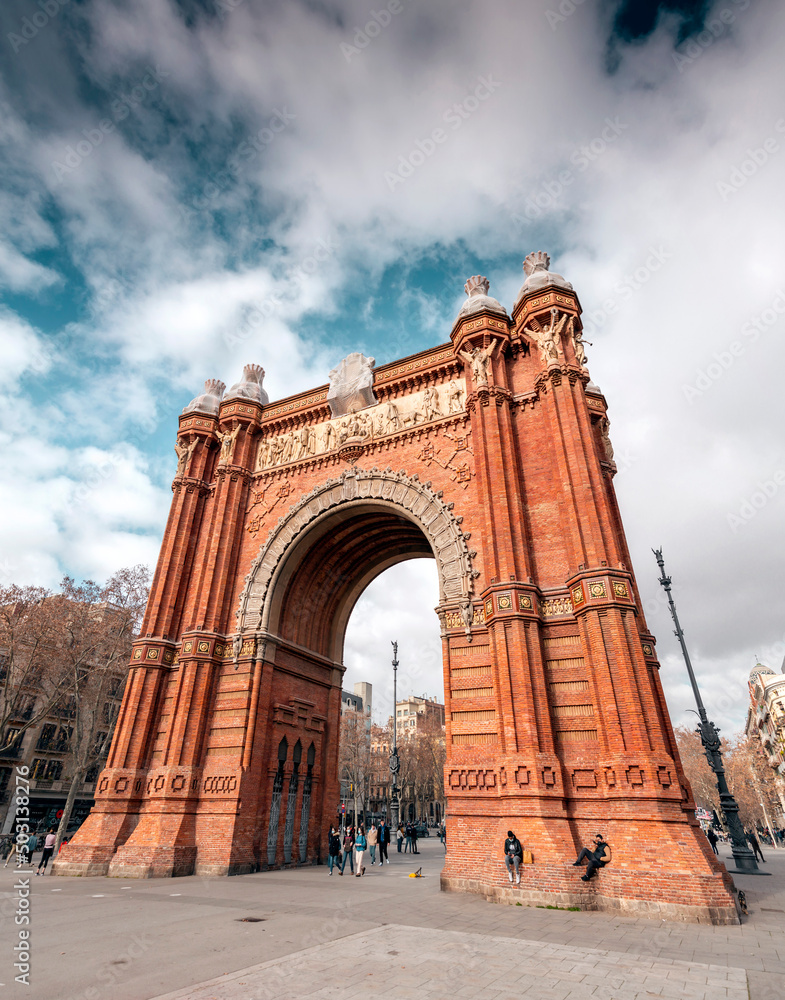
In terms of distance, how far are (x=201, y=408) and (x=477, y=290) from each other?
12599mm

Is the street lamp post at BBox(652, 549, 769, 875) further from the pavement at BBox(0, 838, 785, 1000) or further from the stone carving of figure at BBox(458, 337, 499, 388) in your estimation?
the stone carving of figure at BBox(458, 337, 499, 388)

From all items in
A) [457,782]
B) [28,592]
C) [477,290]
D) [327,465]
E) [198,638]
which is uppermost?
[477,290]

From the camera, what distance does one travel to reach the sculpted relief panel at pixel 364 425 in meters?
20.2

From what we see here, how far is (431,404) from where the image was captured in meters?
20.4

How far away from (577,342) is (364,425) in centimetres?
814

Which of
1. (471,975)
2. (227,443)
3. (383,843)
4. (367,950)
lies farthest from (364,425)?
(471,975)

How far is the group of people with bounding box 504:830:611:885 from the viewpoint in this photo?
11.4 m

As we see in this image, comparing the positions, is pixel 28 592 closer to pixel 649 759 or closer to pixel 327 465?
pixel 327 465

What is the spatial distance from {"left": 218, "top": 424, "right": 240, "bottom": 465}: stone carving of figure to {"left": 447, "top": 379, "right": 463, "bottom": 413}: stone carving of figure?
9.25 metres

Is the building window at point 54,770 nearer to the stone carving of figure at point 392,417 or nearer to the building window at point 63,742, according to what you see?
the building window at point 63,742

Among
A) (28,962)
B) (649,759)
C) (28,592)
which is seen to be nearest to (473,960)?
(28,962)

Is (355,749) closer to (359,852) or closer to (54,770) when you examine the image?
(54,770)

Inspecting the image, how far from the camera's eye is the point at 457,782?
14.1 meters

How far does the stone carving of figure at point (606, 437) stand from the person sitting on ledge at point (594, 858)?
12.0 metres
